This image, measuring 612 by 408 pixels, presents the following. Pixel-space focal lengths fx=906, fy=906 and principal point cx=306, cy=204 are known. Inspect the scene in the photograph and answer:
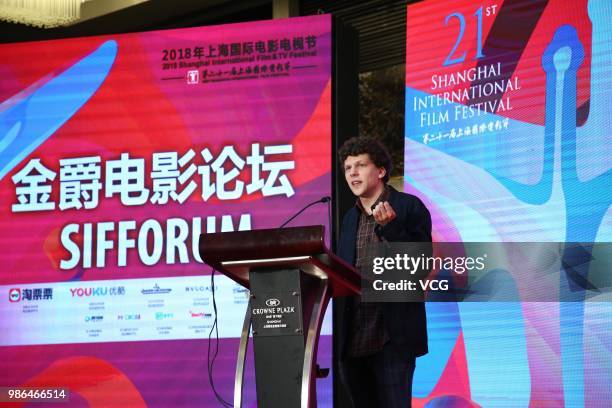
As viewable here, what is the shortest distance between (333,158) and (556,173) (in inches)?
46.7

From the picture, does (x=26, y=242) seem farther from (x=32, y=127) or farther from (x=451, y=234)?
(x=451, y=234)

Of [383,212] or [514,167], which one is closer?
[383,212]

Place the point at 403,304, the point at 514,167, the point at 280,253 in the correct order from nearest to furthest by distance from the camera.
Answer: the point at 280,253
the point at 403,304
the point at 514,167

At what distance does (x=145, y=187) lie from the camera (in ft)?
16.5

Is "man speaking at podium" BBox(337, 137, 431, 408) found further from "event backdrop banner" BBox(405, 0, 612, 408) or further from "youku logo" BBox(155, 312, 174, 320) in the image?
"youku logo" BBox(155, 312, 174, 320)

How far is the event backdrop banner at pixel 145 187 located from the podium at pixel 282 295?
1.91 meters

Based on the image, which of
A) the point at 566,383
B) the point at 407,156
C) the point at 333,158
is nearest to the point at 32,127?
the point at 333,158

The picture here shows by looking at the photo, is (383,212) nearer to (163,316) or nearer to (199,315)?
(199,315)

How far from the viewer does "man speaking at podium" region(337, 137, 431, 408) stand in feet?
9.87

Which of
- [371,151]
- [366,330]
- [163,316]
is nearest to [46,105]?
[163,316]

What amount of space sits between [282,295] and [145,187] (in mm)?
2417

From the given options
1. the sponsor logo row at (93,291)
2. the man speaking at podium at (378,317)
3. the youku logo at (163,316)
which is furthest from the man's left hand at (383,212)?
the youku logo at (163,316)

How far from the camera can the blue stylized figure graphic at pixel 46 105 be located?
516cm

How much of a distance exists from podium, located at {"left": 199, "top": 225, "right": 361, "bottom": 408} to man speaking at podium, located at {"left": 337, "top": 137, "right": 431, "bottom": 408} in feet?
0.87
